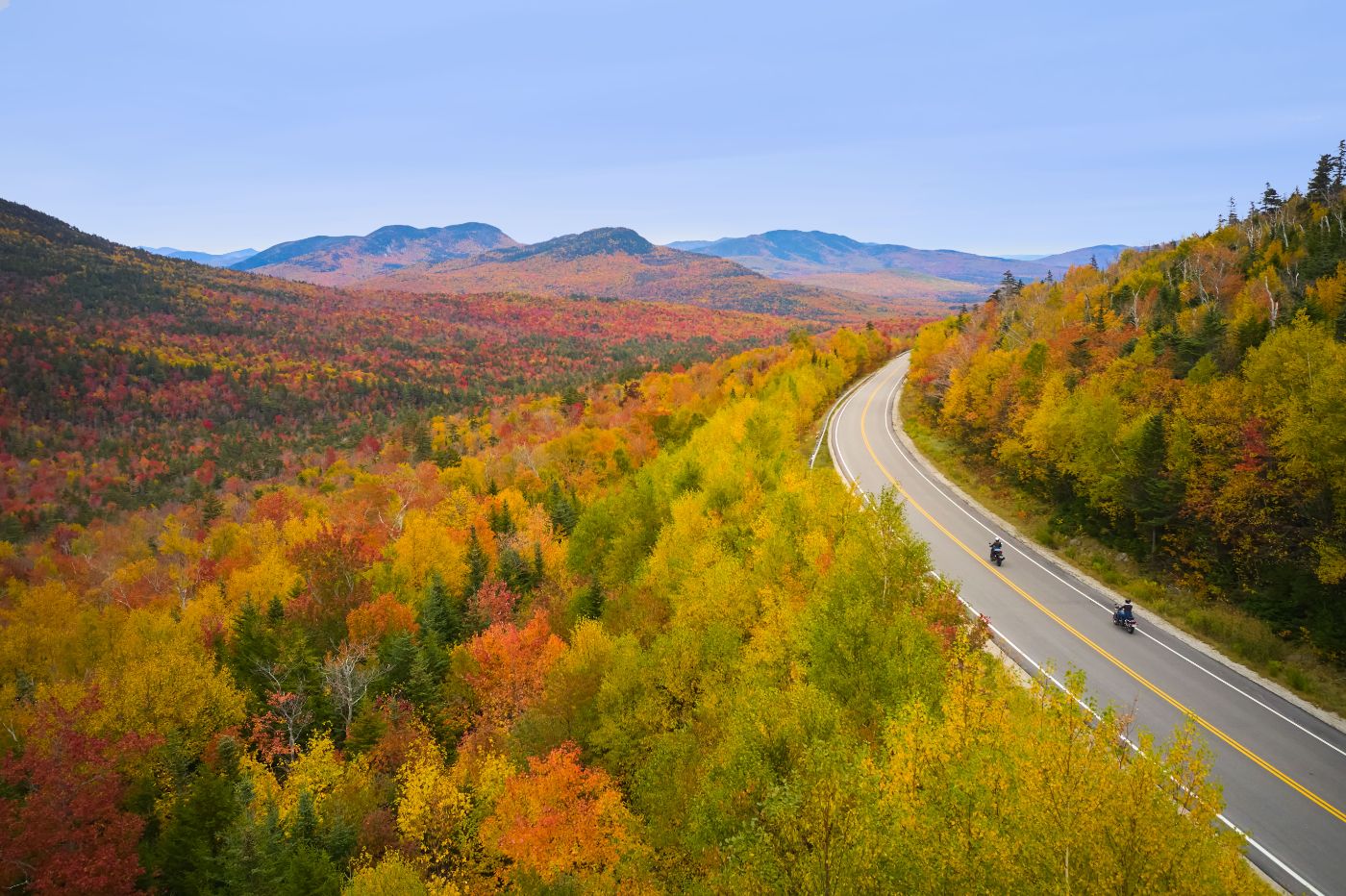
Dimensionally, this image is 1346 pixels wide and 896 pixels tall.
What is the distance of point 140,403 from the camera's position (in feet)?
558

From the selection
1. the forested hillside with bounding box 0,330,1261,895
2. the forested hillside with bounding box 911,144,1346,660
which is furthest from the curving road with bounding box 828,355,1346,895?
the forested hillside with bounding box 911,144,1346,660

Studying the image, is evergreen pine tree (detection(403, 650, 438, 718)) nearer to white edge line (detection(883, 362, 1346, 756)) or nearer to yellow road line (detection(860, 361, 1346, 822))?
yellow road line (detection(860, 361, 1346, 822))

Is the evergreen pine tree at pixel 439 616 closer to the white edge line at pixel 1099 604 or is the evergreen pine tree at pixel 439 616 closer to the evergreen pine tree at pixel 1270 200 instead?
the white edge line at pixel 1099 604

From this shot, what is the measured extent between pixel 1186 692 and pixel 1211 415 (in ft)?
57.7

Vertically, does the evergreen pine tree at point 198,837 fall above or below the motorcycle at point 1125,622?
below

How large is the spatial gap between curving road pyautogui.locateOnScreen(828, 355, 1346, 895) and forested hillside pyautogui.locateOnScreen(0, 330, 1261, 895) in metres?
2.87

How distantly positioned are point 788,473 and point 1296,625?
2618 cm

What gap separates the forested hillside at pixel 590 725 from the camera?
1423 centimetres

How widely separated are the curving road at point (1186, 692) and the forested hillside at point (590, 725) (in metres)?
2.87

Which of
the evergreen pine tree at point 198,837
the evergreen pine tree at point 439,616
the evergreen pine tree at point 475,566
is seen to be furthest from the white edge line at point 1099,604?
the evergreen pine tree at point 198,837

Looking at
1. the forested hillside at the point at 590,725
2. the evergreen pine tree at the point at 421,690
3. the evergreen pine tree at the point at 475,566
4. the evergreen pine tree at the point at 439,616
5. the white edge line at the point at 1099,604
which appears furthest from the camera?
the evergreen pine tree at the point at 475,566

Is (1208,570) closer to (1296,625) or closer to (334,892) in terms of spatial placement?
(1296,625)

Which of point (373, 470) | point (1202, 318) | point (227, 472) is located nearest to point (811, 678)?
point (1202, 318)

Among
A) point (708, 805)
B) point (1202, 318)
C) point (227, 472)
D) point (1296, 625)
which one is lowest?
point (227, 472)
